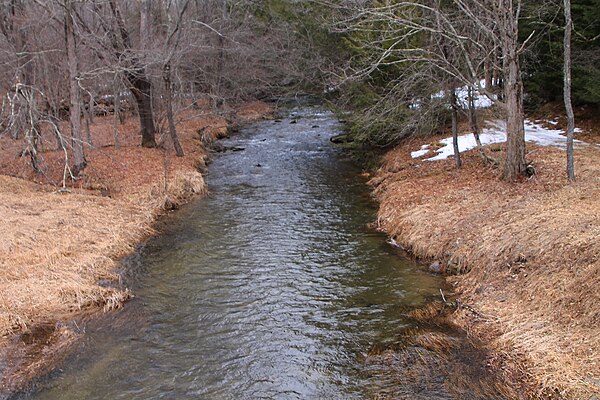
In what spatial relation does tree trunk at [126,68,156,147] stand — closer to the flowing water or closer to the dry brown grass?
the flowing water

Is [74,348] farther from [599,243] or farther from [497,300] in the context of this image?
[599,243]

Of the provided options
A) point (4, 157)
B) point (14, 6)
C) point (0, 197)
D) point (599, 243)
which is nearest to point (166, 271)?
point (0, 197)

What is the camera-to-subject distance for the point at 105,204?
14133mm

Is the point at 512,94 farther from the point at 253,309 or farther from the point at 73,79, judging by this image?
the point at 73,79

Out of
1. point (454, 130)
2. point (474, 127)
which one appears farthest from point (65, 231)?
point (474, 127)

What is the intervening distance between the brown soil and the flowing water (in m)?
0.54

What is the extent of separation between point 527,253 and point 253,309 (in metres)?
4.90

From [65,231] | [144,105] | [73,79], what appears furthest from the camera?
[144,105]

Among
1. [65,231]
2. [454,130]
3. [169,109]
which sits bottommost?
[65,231]

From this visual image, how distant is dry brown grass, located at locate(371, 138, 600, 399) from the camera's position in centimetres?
653

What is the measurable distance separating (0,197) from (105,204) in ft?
8.54

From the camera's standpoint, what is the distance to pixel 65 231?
1145 centimetres

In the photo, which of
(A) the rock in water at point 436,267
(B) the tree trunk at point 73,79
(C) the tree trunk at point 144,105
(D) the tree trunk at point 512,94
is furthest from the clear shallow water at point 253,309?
(C) the tree trunk at point 144,105

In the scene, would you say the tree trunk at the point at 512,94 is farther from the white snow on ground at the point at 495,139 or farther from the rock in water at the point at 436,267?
the white snow on ground at the point at 495,139
